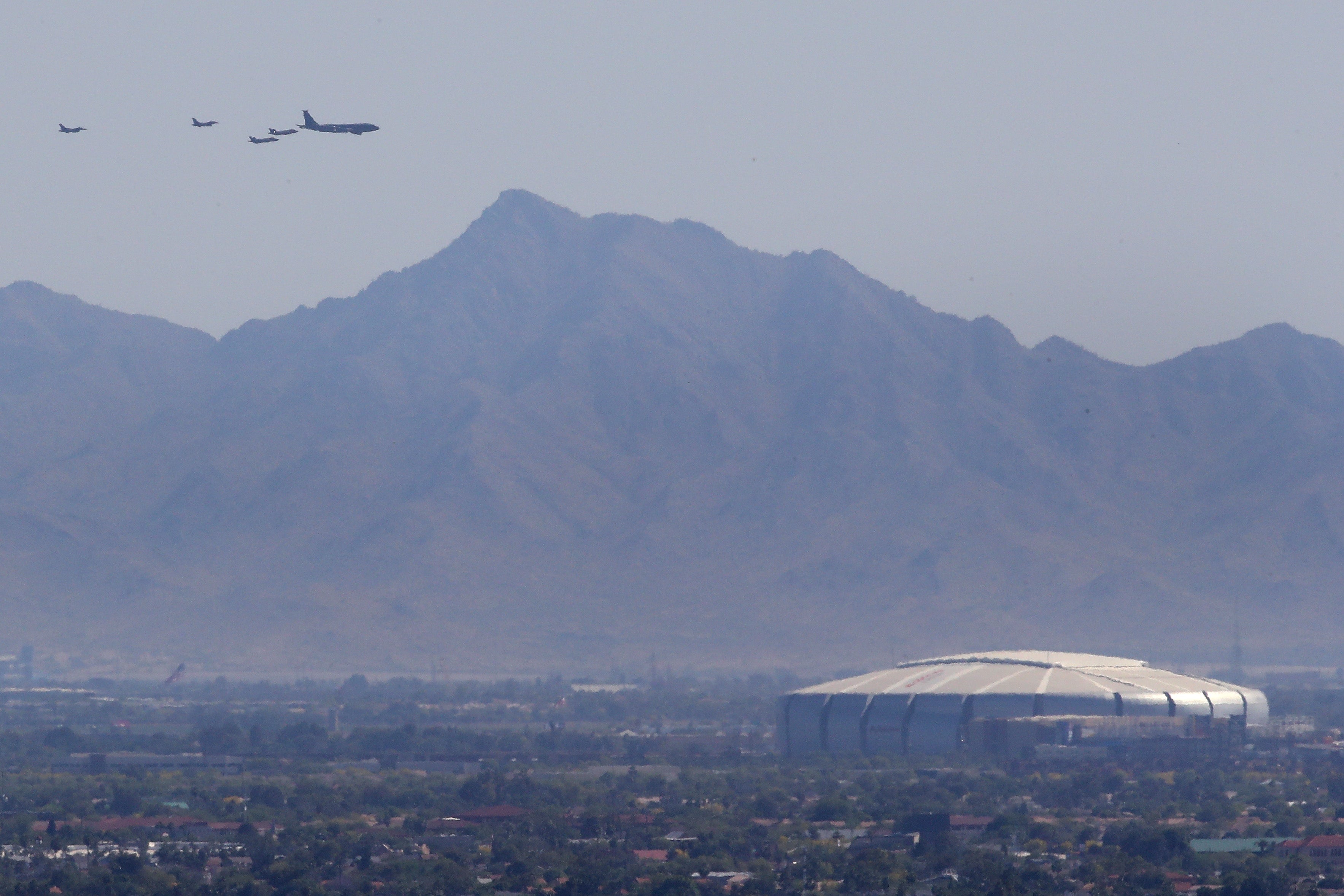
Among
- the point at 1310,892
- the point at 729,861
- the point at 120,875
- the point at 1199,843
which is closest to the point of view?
the point at 1310,892

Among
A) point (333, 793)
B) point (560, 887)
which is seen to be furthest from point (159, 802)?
point (560, 887)

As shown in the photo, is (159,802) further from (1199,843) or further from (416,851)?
(1199,843)

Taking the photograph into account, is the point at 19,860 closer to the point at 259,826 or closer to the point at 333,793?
the point at 259,826

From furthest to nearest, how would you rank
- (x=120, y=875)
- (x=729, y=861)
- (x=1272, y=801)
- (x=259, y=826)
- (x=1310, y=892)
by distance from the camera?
1. (x=1272, y=801)
2. (x=259, y=826)
3. (x=729, y=861)
4. (x=120, y=875)
5. (x=1310, y=892)

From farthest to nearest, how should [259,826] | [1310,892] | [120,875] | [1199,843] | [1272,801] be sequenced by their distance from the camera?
[1272,801], [259,826], [1199,843], [120,875], [1310,892]

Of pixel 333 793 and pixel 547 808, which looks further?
pixel 333 793

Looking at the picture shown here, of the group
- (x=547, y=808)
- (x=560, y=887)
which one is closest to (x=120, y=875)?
(x=560, y=887)
